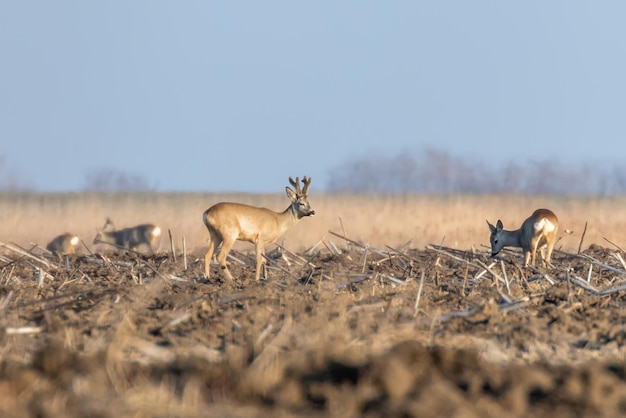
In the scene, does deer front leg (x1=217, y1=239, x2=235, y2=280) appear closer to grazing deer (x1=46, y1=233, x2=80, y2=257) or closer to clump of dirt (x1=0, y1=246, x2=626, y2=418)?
clump of dirt (x1=0, y1=246, x2=626, y2=418)

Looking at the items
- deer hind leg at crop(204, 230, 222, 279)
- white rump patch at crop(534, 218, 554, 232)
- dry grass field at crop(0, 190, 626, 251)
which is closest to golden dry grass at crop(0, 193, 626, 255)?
dry grass field at crop(0, 190, 626, 251)

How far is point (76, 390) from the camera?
711 cm

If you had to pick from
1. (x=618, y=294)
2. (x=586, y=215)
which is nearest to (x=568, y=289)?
(x=618, y=294)

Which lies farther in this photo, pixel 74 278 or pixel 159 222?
pixel 159 222

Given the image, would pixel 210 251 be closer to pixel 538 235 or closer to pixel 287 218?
pixel 287 218

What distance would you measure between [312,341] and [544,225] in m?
13.2

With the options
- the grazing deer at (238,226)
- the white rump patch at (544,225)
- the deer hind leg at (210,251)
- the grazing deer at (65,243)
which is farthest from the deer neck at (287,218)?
the grazing deer at (65,243)

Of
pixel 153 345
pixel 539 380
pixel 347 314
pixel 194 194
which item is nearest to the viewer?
pixel 539 380

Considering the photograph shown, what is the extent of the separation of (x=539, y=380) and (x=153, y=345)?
315 centimetres

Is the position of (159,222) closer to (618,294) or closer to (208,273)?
(208,273)

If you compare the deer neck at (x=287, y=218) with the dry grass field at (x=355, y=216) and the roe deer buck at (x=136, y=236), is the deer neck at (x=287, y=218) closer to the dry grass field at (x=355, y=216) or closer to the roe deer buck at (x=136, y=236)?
the dry grass field at (x=355, y=216)

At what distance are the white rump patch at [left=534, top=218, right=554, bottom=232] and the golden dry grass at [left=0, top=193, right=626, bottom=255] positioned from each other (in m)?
6.98

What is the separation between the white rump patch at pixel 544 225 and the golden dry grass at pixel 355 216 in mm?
6978

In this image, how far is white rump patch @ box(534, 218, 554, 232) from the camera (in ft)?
69.9
